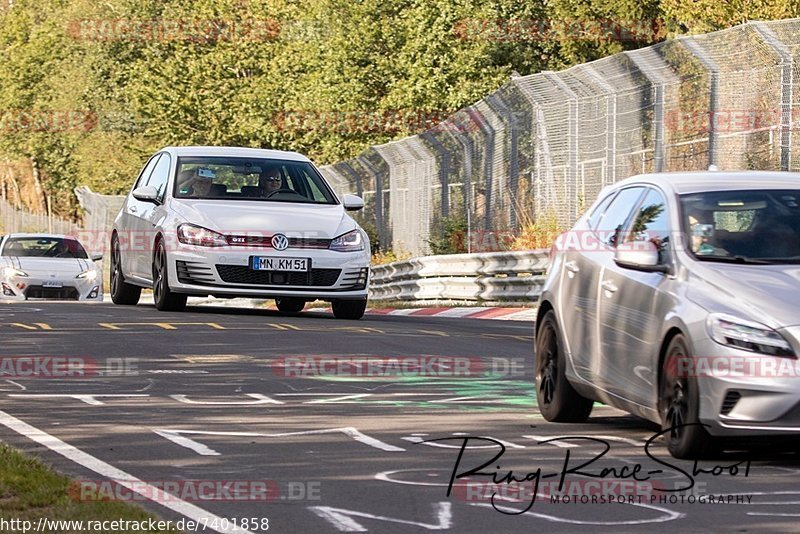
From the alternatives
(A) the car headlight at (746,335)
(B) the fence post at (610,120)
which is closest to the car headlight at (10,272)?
(B) the fence post at (610,120)

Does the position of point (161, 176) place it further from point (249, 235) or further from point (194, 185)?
point (249, 235)

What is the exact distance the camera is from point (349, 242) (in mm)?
19406

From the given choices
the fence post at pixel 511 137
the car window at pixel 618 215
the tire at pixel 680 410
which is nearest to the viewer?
the tire at pixel 680 410

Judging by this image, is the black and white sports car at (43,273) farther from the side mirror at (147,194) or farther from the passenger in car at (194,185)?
the passenger in car at (194,185)

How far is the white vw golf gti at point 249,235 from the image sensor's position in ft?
62.2

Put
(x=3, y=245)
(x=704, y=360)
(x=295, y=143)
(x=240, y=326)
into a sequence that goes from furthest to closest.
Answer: (x=295, y=143), (x=3, y=245), (x=240, y=326), (x=704, y=360)

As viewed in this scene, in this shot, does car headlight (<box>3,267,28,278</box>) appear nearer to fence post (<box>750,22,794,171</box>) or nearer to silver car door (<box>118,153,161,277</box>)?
silver car door (<box>118,153,161,277</box>)

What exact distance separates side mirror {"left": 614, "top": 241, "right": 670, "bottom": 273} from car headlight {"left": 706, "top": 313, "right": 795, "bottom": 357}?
2.40ft

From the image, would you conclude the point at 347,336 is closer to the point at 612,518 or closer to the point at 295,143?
the point at 612,518

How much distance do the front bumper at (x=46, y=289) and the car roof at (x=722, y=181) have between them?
66.6ft

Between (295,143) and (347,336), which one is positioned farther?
(295,143)

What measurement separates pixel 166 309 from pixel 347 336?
371 cm

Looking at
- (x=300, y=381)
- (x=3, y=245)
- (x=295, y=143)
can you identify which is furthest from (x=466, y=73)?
(x=300, y=381)

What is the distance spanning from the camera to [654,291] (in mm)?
9477
